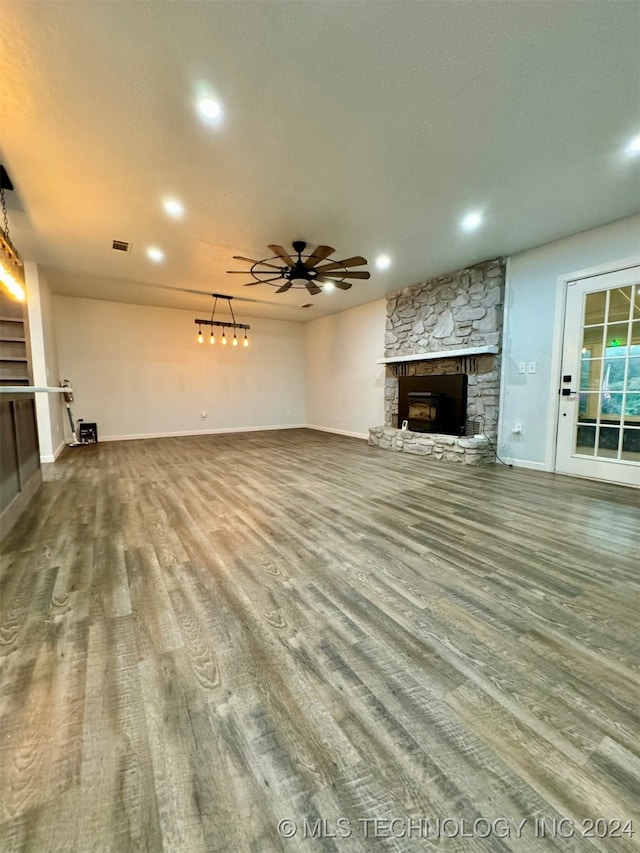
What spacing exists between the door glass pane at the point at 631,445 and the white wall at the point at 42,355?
7.22 m

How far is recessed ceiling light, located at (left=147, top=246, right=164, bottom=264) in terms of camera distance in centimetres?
437

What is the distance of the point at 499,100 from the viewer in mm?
2104

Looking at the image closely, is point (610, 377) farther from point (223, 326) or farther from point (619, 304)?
point (223, 326)

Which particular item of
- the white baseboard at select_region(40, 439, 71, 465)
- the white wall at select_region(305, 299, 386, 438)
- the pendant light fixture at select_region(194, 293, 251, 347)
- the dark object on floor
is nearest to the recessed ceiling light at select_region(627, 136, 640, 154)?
the white wall at select_region(305, 299, 386, 438)

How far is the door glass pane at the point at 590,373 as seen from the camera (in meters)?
3.94

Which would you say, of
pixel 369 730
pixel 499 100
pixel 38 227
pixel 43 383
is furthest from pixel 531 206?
pixel 43 383

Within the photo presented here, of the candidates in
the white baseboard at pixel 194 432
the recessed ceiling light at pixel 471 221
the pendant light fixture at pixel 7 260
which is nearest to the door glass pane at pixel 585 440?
the recessed ceiling light at pixel 471 221

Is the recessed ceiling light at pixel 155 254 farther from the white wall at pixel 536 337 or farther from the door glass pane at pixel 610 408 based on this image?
the door glass pane at pixel 610 408

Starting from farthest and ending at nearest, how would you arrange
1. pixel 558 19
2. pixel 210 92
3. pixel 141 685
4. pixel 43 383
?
pixel 43 383, pixel 210 92, pixel 558 19, pixel 141 685

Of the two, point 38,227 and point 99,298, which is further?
point 99,298

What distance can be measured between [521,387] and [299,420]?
5860 mm

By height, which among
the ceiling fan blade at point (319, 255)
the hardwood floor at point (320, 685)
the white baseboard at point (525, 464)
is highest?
the ceiling fan blade at point (319, 255)

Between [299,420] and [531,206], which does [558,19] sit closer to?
[531,206]

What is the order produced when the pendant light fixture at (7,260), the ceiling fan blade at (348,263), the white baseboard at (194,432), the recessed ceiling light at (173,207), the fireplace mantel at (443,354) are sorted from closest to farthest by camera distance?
1. the pendant light fixture at (7,260)
2. the recessed ceiling light at (173,207)
3. the ceiling fan blade at (348,263)
4. the fireplace mantel at (443,354)
5. the white baseboard at (194,432)
